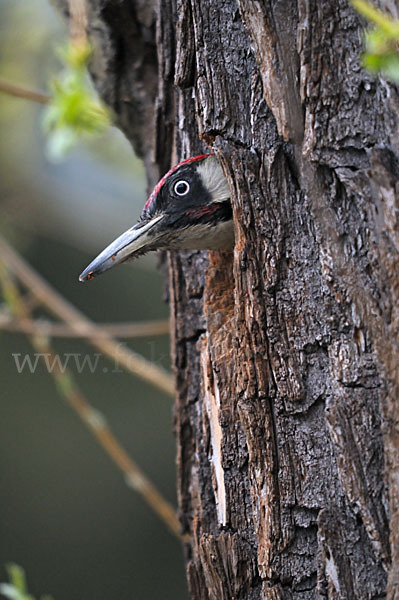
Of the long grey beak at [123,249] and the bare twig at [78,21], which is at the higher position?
the bare twig at [78,21]

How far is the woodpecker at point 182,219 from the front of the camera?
2.94 ft

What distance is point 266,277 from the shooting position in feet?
2.44

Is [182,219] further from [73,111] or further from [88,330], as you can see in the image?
[88,330]

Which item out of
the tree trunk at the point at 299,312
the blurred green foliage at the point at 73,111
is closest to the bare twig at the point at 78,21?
the blurred green foliage at the point at 73,111

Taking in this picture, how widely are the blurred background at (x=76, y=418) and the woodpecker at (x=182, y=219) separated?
1.66 m

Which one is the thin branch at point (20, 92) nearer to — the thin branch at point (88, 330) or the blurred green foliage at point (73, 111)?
the blurred green foliage at point (73, 111)

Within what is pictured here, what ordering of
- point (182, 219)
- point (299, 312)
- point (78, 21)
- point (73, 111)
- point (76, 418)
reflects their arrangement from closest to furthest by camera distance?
point (299, 312) → point (182, 219) → point (78, 21) → point (73, 111) → point (76, 418)

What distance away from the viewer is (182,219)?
914mm

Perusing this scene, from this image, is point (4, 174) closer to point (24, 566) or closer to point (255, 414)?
point (24, 566)

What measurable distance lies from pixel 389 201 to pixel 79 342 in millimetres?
2511

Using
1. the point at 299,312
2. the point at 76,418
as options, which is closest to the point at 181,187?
the point at 299,312

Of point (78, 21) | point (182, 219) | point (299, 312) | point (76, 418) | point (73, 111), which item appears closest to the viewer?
point (299, 312)

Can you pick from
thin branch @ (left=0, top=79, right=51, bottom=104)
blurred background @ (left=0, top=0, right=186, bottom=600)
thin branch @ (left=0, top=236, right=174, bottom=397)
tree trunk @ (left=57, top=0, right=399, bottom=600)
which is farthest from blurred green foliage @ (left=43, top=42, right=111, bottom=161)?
blurred background @ (left=0, top=0, right=186, bottom=600)

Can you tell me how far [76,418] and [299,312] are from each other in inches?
96.9
